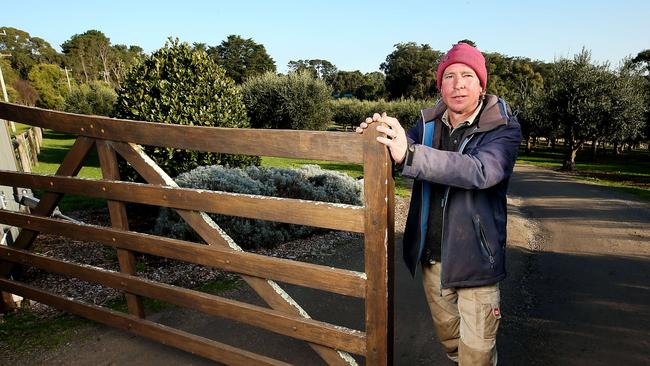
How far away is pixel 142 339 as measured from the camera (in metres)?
3.76

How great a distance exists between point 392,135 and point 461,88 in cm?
72

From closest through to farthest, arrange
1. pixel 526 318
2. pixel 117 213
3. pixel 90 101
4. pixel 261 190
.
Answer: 1. pixel 117 213
2. pixel 526 318
3. pixel 261 190
4. pixel 90 101

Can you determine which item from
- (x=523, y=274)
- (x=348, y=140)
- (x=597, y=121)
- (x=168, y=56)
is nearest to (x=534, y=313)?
(x=523, y=274)

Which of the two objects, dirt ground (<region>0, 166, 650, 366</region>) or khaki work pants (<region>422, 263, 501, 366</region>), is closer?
khaki work pants (<region>422, 263, 501, 366</region>)

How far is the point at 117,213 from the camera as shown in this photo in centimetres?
302

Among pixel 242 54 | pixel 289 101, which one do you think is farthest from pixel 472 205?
pixel 242 54

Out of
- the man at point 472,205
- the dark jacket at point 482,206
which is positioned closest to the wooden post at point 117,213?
the man at point 472,205

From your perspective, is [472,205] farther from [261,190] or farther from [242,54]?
[242,54]

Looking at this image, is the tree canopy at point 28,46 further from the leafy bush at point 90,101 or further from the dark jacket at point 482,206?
the dark jacket at point 482,206

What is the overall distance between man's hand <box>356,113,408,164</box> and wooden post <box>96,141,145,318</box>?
213 centimetres

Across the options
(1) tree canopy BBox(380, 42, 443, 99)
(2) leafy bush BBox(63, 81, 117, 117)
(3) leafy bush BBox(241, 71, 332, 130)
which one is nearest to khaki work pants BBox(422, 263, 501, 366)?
(3) leafy bush BBox(241, 71, 332, 130)

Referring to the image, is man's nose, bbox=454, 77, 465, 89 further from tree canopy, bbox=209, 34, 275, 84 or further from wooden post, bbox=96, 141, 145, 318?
tree canopy, bbox=209, 34, 275, 84

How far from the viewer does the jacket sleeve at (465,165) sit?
6.40ft

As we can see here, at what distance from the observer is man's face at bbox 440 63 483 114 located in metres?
2.29
